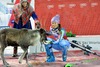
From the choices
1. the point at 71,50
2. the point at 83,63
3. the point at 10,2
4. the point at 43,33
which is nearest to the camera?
the point at 43,33

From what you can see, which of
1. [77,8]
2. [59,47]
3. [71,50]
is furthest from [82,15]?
[59,47]

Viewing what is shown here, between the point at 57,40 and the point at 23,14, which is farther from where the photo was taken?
the point at 23,14

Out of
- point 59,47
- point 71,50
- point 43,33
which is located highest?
point 43,33

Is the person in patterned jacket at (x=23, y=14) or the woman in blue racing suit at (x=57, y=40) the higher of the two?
the person in patterned jacket at (x=23, y=14)

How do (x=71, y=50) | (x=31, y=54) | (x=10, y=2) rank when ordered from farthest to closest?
(x=10, y=2) → (x=71, y=50) → (x=31, y=54)

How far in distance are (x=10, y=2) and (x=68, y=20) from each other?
2171 millimetres

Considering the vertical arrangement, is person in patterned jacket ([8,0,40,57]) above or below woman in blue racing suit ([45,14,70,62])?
above

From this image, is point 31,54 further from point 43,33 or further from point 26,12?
point 43,33

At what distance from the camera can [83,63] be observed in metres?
8.70

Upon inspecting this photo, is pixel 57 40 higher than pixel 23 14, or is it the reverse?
pixel 23 14

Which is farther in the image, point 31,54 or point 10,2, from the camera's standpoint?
point 10,2

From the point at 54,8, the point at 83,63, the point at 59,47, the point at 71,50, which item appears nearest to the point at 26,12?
the point at 59,47

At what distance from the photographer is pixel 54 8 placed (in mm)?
13211

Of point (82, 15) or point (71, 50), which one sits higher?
point (82, 15)
